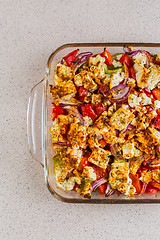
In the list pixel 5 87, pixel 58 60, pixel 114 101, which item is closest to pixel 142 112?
pixel 114 101

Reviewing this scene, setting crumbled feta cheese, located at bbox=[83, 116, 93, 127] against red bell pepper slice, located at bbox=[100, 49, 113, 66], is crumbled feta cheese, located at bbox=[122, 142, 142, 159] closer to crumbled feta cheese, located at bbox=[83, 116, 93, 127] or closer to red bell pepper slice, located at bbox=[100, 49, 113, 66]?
crumbled feta cheese, located at bbox=[83, 116, 93, 127]

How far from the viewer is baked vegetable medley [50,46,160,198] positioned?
1.20 metres

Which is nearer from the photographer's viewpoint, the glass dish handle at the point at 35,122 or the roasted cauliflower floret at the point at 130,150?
the roasted cauliflower floret at the point at 130,150

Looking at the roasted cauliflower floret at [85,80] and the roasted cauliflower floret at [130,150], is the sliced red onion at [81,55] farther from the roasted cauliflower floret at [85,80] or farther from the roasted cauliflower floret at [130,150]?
the roasted cauliflower floret at [130,150]

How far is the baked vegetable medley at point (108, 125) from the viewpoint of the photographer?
1202 mm

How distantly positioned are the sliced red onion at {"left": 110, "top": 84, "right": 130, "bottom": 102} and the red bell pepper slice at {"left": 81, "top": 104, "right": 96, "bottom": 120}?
0.35 feet

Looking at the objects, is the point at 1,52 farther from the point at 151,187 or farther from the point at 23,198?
the point at 151,187

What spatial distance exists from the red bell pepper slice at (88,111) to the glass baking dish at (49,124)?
0.55 feet

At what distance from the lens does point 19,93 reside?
4.67 ft

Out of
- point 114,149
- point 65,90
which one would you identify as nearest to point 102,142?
point 114,149

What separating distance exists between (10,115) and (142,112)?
2.12ft

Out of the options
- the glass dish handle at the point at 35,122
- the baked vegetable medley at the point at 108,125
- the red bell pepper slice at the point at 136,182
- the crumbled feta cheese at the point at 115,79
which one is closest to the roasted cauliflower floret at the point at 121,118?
the baked vegetable medley at the point at 108,125

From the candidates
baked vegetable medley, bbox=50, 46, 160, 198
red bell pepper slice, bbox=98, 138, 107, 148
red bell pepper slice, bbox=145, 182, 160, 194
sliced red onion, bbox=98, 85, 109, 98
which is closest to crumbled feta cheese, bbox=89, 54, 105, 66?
baked vegetable medley, bbox=50, 46, 160, 198

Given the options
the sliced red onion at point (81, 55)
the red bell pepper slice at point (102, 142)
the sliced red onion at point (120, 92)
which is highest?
the sliced red onion at point (81, 55)
